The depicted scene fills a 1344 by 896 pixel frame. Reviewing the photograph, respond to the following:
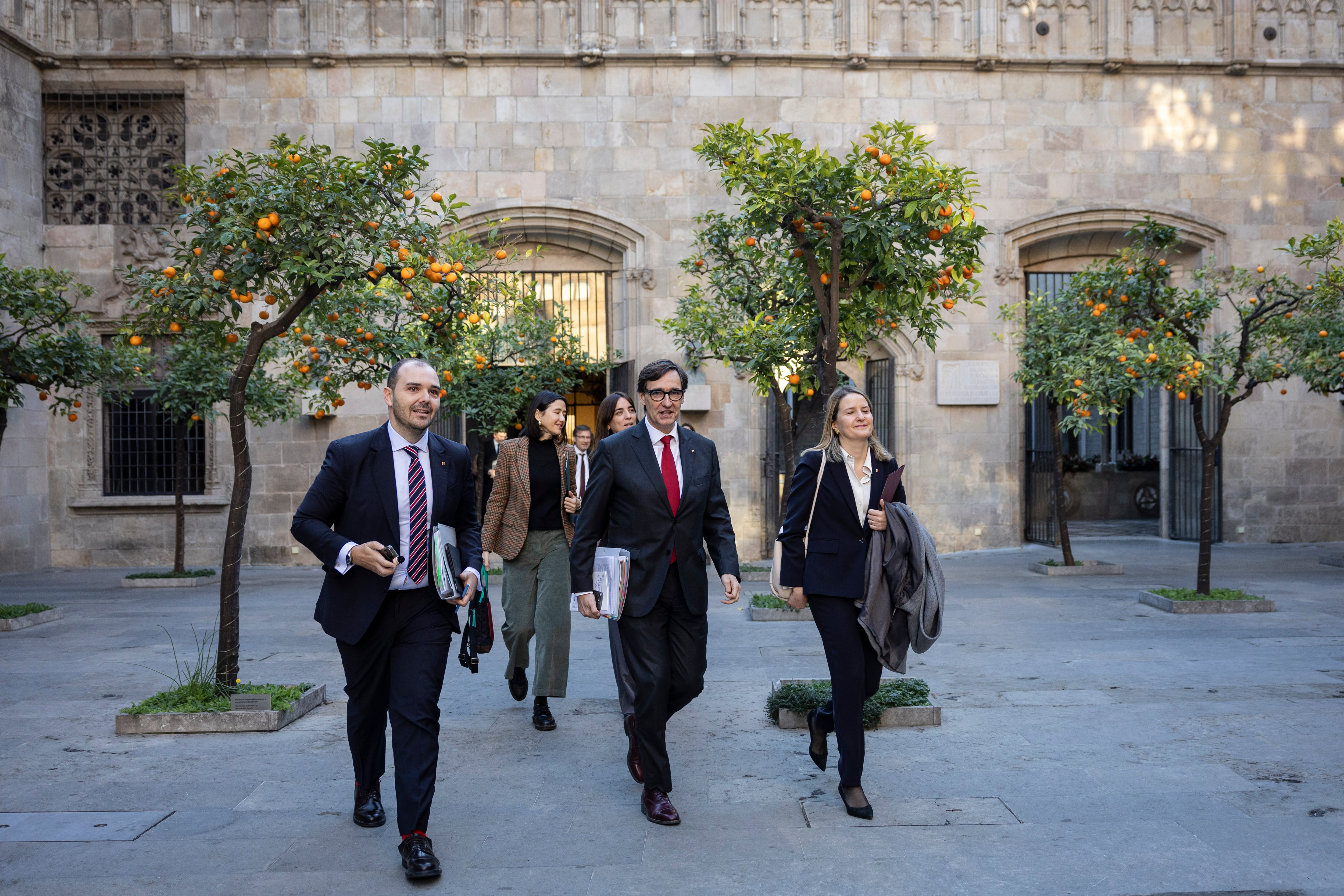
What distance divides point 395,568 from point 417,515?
294 millimetres

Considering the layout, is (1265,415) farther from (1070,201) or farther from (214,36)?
(214,36)

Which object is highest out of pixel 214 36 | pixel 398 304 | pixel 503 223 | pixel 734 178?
pixel 214 36

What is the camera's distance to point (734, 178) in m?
7.96

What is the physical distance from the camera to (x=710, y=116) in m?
16.5

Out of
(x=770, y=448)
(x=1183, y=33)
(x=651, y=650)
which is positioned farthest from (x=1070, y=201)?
(x=651, y=650)

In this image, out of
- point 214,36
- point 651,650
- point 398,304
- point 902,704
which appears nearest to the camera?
point 651,650

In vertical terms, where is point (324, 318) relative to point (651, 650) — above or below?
above

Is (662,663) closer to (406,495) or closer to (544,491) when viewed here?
(406,495)

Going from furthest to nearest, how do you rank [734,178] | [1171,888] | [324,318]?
[734,178] → [324,318] → [1171,888]

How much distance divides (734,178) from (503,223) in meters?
9.17

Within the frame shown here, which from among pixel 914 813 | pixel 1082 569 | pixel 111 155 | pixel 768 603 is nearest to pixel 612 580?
pixel 914 813

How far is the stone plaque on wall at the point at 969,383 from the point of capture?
16578 millimetres

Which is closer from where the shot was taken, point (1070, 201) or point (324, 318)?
point (324, 318)

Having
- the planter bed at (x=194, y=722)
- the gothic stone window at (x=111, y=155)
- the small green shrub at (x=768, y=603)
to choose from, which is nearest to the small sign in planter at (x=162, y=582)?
the gothic stone window at (x=111, y=155)
